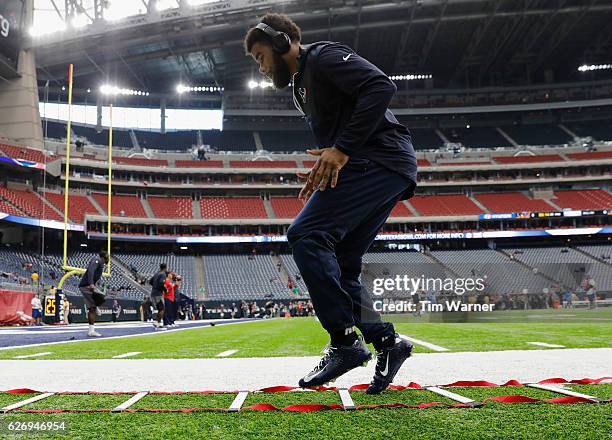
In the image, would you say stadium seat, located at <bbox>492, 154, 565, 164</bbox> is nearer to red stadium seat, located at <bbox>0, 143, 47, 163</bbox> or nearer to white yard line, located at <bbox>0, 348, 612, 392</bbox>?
red stadium seat, located at <bbox>0, 143, 47, 163</bbox>

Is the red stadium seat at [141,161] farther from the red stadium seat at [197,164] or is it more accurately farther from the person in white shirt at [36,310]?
the person in white shirt at [36,310]

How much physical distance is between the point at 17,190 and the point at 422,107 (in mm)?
42281

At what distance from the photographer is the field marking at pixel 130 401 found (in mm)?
2135

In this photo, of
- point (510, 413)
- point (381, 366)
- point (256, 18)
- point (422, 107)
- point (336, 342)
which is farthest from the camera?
point (422, 107)

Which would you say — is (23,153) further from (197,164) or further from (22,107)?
(197,164)

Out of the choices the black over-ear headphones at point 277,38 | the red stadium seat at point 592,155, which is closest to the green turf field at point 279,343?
the black over-ear headphones at point 277,38

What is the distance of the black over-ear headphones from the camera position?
8.23 feet

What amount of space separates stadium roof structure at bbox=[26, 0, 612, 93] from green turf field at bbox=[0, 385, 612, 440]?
1476 inches

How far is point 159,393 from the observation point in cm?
258

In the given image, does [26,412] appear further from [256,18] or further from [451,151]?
[451,151]

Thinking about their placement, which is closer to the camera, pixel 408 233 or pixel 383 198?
pixel 383 198

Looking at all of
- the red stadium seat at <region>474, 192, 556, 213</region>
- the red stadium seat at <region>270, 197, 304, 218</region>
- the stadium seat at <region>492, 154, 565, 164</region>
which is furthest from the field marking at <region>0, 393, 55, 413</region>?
the stadium seat at <region>492, 154, 565, 164</region>

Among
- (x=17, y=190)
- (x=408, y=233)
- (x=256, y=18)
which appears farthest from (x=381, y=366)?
(x=408, y=233)

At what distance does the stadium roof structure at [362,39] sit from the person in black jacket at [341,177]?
3628cm
